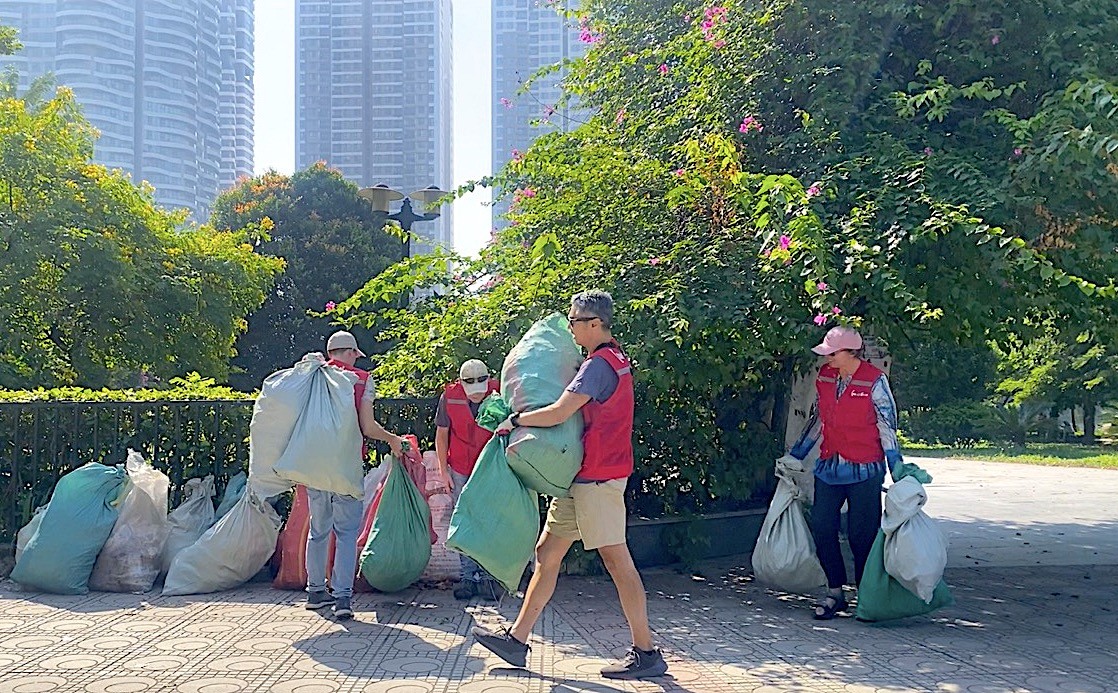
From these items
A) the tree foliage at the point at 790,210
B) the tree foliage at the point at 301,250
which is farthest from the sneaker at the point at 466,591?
the tree foliage at the point at 301,250

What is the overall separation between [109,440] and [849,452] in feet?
17.0

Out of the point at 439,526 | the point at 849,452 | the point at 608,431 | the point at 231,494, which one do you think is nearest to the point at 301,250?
the point at 231,494

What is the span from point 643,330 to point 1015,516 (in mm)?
8019

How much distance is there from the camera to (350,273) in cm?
3166

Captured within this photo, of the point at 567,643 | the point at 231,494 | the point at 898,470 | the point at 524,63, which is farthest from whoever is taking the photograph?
the point at 524,63

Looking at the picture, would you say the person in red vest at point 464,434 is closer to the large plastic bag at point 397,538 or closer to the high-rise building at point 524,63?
the large plastic bag at point 397,538

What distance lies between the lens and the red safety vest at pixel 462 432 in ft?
21.8

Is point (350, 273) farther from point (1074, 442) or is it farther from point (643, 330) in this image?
point (643, 330)

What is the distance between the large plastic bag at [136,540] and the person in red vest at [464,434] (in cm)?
199

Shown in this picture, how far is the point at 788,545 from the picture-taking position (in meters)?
6.54

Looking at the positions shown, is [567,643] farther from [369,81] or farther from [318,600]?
[369,81]

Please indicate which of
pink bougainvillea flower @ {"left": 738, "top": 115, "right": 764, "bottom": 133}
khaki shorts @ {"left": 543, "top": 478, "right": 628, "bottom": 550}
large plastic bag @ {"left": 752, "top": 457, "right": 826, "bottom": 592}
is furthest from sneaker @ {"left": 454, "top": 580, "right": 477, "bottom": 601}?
pink bougainvillea flower @ {"left": 738, "top": 115, "right": 764, "bottom": 133}

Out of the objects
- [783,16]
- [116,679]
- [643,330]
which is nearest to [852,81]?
[783,16]

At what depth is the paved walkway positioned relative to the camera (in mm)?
4852
